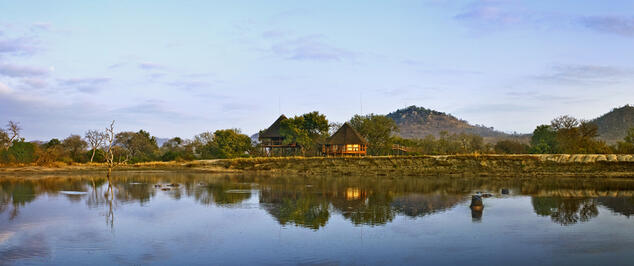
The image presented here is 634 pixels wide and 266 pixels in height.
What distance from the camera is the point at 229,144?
7994 cm

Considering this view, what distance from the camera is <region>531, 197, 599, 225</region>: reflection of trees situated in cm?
2155

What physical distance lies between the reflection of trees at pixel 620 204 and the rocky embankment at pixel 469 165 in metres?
22.0

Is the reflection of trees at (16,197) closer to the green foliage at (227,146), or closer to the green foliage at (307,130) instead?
the green foliage at (227,146)

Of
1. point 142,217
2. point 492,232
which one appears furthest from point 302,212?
point 492,232

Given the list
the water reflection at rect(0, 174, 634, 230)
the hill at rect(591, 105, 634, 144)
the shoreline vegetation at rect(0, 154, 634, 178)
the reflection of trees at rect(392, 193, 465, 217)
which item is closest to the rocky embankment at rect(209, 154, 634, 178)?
the shoreline vegetation at rect(0, 154, 634, 178)

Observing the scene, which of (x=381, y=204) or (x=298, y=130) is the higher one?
(x=298, y=130)

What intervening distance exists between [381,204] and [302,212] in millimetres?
5364

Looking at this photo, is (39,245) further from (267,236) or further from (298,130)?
(298,130)

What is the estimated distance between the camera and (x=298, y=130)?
255 feet

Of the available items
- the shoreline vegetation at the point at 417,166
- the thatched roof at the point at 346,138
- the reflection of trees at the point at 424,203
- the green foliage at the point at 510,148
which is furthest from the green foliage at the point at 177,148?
the reflection of trees at the point at 424,203

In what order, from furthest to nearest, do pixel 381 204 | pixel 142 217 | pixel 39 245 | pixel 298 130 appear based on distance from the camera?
pixel 298 130 → pixel 381 204 → pixel 142 217 → pixel 39 245

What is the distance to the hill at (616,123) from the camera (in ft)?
417

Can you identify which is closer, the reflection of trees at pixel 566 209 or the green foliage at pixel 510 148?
the reflection of trees at pixel 566 209

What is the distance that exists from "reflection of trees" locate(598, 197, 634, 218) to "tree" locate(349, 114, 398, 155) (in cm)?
5017
